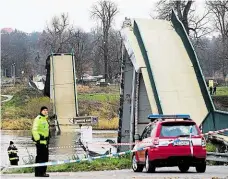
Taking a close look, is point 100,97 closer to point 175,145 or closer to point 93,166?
point 93,166

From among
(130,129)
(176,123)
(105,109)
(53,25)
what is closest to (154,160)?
(176,123)

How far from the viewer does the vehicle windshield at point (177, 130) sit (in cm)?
1581

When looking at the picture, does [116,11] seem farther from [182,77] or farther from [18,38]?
[182,77]

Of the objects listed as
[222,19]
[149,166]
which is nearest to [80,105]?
[222,19]

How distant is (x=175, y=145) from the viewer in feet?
51.1

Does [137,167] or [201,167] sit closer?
[201,167]

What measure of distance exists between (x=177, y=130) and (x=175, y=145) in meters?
0.49

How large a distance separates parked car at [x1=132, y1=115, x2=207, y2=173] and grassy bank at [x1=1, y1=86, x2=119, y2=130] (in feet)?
166

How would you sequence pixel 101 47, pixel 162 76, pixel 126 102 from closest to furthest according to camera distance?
pixel 162 76 → pixel 126 102 → pixel 101 47

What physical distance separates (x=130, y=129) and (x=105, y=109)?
48826mm

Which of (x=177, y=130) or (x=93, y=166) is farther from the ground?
(x=177, y=130)

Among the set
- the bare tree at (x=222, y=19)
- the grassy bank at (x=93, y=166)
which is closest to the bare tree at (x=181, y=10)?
the bare tree at (x=222, y=19)

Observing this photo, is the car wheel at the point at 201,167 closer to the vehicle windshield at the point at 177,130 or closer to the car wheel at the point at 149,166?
the vehicle windshield at the point at 177,130

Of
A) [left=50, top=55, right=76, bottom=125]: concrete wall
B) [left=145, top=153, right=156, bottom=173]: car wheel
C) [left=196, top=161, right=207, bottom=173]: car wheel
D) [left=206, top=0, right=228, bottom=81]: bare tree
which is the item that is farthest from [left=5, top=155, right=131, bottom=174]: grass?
[left=206, top=0, right=228, bottom=81]: bare tree
